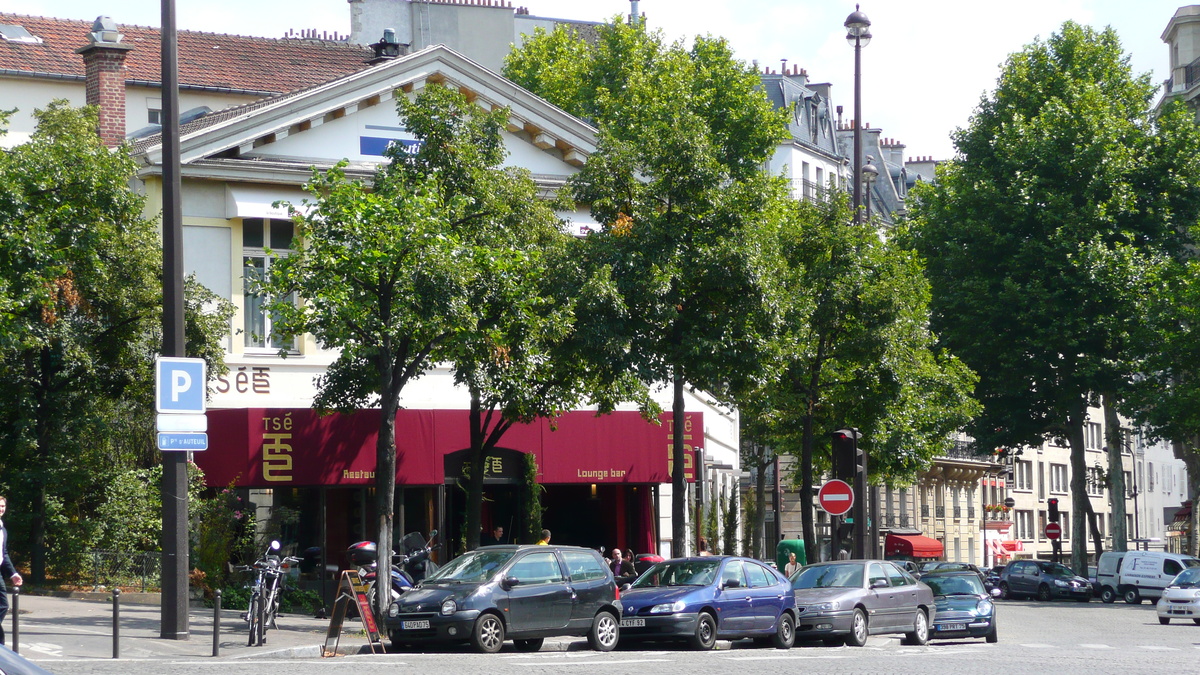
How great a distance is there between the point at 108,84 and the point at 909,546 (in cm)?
4232

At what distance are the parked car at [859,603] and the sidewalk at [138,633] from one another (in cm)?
705

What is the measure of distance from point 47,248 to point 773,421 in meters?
16.8

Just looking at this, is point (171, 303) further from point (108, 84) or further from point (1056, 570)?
point (1056, 570)

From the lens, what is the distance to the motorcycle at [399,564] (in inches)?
861

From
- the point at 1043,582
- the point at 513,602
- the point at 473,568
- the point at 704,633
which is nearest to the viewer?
the point at 513,602

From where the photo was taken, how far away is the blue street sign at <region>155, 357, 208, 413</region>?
1842 centimetres

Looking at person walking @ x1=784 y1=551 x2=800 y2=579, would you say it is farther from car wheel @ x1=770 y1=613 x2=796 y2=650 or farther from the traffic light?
car wheel @ x1=770 y1=613 x2=796 y2=650

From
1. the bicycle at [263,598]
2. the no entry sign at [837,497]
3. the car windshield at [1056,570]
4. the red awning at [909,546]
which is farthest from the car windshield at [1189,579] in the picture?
the red awning at [909,546]

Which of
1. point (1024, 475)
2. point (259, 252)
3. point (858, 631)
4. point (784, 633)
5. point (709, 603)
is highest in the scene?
point (259, 252)

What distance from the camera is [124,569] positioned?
2533cm

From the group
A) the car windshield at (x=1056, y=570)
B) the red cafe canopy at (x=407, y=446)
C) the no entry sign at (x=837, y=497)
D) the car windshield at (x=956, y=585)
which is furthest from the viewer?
the car windshield at (x=1056, y=570)

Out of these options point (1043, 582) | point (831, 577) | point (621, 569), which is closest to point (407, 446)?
point (621, 569)

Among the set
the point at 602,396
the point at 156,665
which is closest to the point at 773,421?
the point at 602,396

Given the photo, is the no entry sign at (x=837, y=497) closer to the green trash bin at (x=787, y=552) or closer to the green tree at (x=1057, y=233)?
the green trash bin at (x=787, y=552)
